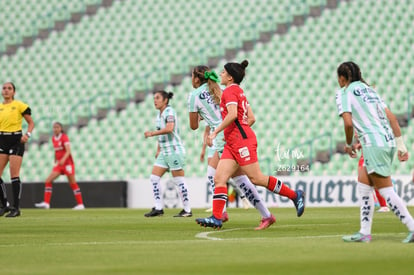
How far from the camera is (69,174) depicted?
22.7 meters

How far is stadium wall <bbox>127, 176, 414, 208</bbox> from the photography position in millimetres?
22734

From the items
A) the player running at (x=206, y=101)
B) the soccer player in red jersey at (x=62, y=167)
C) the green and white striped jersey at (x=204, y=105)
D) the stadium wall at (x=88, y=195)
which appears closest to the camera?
the player running at (x=206, y=101)

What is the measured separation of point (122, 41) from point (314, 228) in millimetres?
19190

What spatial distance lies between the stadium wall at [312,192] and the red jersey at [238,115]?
12.0m

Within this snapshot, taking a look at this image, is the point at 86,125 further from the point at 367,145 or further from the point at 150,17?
the point at 367,145

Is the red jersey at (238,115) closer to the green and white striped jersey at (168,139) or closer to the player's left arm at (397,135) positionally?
the player's left arm at (397,135)

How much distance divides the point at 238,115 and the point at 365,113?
2.32 m

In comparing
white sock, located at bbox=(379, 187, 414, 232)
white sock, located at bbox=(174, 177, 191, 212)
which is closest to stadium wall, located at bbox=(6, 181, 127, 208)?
white sock, located at bbox=(174, 177, 191, 212)

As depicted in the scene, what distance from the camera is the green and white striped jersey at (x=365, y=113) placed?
891 cm

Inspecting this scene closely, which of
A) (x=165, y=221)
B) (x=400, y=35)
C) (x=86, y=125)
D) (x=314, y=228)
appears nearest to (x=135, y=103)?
(x=86, y=125)

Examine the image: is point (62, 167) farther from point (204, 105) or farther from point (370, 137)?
point (370, 137)

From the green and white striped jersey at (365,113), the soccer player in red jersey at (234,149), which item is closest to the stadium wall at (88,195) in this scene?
the soccer player in red jersey at (234,149)

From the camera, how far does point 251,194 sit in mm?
11633

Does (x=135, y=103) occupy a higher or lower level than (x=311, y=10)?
lower
